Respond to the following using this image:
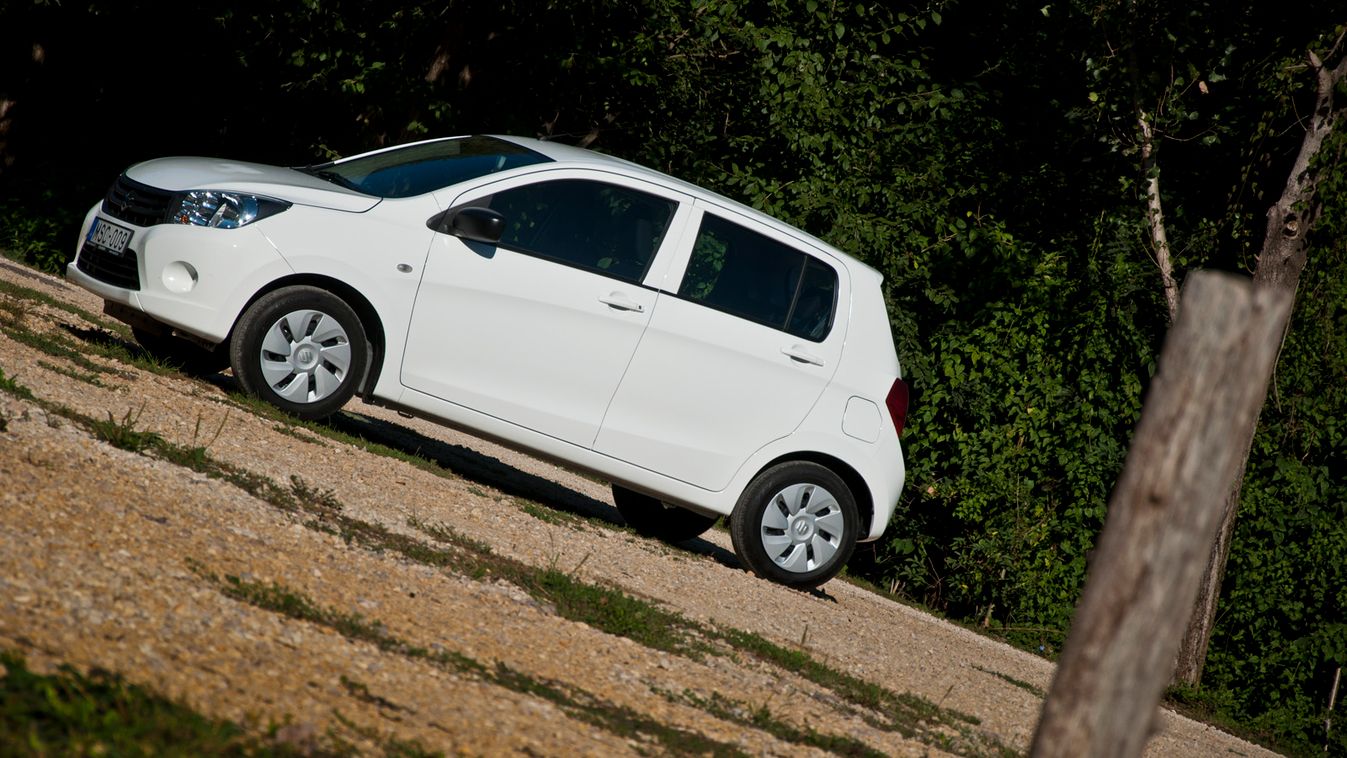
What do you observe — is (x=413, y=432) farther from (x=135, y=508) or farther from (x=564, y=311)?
(x=135, y=508)

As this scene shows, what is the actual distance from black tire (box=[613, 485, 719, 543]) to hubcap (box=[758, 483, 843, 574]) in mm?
1192

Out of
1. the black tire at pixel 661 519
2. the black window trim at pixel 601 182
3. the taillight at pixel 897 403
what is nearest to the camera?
the black window trim at pixel 601 182

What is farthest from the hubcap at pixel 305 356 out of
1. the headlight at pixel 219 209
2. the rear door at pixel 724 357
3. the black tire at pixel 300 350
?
the rear door at pixel 724 357

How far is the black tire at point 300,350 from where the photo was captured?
7.23m

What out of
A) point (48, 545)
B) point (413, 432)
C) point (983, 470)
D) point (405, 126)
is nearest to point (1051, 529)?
point (983, 470)

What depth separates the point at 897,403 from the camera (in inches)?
327

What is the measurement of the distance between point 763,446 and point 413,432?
138 inches

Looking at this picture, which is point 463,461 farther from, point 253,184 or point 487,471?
point 253,184

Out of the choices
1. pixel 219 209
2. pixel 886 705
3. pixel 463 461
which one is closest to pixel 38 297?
pixel 463 461

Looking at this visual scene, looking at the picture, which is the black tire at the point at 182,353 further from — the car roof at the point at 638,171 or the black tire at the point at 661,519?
the black tire at the point at 661,519

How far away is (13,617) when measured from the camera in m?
3.48

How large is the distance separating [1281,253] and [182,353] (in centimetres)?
794

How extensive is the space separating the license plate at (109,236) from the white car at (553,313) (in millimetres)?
16

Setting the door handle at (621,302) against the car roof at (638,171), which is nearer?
the door handle at (621,302)
